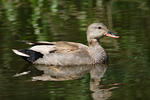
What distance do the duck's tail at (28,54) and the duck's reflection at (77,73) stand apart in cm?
25

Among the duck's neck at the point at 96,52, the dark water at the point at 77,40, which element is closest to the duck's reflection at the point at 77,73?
the dark water at the point at 77,40

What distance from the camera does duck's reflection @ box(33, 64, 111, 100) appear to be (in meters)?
10.2

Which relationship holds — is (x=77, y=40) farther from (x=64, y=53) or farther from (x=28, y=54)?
(x=28, y=54)

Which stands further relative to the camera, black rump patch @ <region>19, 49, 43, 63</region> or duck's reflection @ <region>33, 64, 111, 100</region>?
black rump patch @ <region>19, 49, 43, 63</region>

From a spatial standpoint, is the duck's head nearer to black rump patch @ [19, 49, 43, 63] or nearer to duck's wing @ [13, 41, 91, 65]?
duck's wing @ [13, 41, 91, 65]

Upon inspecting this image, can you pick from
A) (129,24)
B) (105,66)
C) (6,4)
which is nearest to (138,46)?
(105,66)

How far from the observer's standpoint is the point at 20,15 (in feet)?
55.7

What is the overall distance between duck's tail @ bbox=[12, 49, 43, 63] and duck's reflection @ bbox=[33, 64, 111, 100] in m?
0.25

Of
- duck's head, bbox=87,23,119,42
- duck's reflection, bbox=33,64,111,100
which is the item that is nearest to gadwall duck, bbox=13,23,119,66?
duck's head, bbox=87,23,119,42

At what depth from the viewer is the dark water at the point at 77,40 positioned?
32.7ft

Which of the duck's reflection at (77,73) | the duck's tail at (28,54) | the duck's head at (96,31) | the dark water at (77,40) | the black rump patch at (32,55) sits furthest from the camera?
the duck's head at (96,31)

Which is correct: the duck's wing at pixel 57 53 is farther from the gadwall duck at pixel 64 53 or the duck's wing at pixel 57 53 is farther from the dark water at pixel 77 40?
the dark water at pixel 77 40

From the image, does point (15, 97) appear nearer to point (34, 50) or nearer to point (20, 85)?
point (20, 85)

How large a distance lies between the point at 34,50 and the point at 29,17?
161 inches
